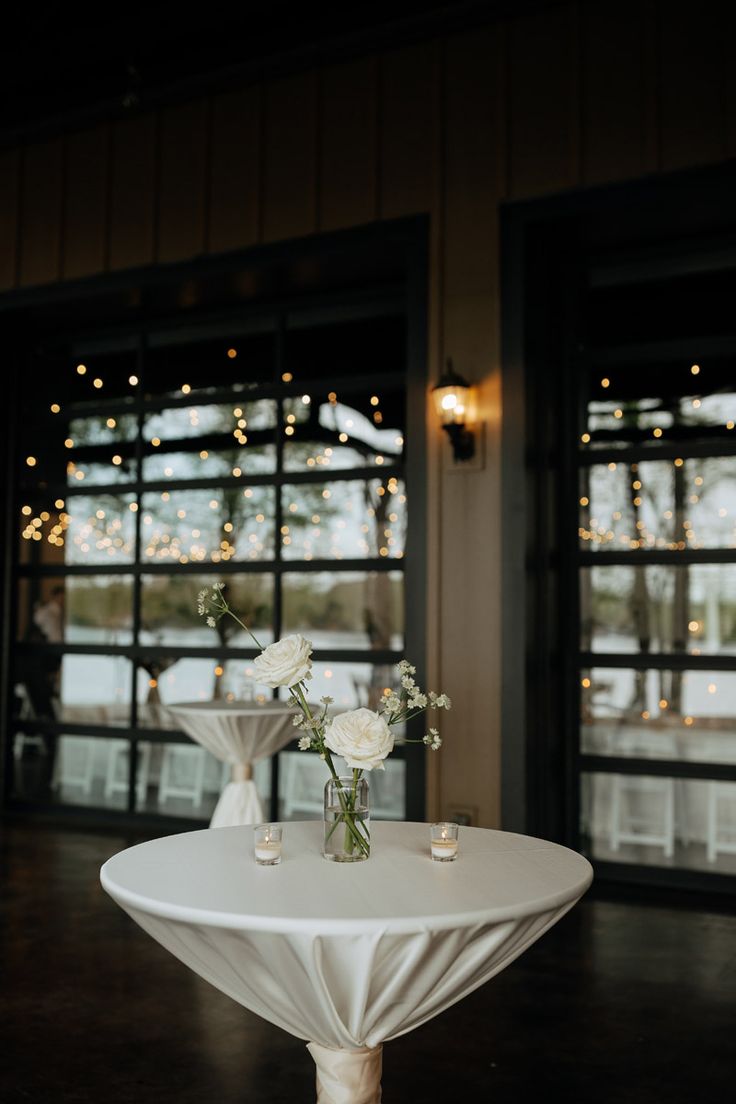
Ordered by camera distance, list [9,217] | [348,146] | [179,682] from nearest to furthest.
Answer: [348,146]
[179,682]
[9,217]

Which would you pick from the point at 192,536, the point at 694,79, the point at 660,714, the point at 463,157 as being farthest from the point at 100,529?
the point at 694,79

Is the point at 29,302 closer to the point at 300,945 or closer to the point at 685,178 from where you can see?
the point at 685,178

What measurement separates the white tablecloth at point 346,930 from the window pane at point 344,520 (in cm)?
391

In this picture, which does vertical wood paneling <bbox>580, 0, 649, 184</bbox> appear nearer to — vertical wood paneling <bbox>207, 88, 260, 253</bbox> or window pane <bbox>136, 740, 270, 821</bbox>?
vertical wood paneling <bbox>207, 88, 260, 253</bbox>

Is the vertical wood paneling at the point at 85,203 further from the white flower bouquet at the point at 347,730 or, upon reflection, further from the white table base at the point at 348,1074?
the white table base at the point at 348,1074

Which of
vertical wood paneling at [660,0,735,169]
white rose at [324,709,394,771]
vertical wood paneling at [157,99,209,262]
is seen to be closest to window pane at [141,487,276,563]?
vertical wood paneling at [157,99,209,262]

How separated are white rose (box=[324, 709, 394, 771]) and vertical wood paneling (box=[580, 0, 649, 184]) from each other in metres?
3.64

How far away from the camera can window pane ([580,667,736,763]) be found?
502 centimetres

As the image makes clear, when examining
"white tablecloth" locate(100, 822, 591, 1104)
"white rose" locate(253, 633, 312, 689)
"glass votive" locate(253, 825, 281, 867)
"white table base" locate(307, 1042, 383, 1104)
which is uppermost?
"white rose" locate(253, 633, 312, 689)

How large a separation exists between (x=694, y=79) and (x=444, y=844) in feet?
12.9

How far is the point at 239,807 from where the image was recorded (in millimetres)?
4844

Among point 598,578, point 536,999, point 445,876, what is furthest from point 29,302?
point 445,876

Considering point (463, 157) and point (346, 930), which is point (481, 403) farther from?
point (346, 930)

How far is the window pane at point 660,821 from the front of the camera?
498 centimetres
